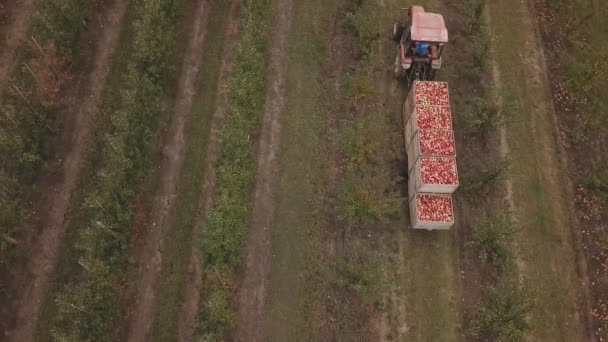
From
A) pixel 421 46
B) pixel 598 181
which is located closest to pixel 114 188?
pixel 421 46


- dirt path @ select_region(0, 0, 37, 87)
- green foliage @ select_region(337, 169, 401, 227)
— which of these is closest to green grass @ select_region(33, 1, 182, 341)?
dirt path @ select_region(0, 0, 37, 87)

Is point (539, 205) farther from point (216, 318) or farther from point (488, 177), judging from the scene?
point (216, 318)

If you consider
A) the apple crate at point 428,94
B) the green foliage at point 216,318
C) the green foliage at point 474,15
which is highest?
the green foliage at point 474,15

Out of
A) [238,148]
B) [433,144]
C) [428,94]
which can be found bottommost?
[238,148]

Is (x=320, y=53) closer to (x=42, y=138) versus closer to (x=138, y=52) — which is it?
(x=138, y=52)

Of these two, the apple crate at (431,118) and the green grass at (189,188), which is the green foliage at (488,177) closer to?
the apple crate at (431,118)

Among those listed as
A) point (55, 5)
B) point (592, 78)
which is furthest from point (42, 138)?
point (592, 78)

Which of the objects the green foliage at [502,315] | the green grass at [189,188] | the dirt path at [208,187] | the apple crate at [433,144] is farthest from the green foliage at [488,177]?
the green grass at [189,188]
